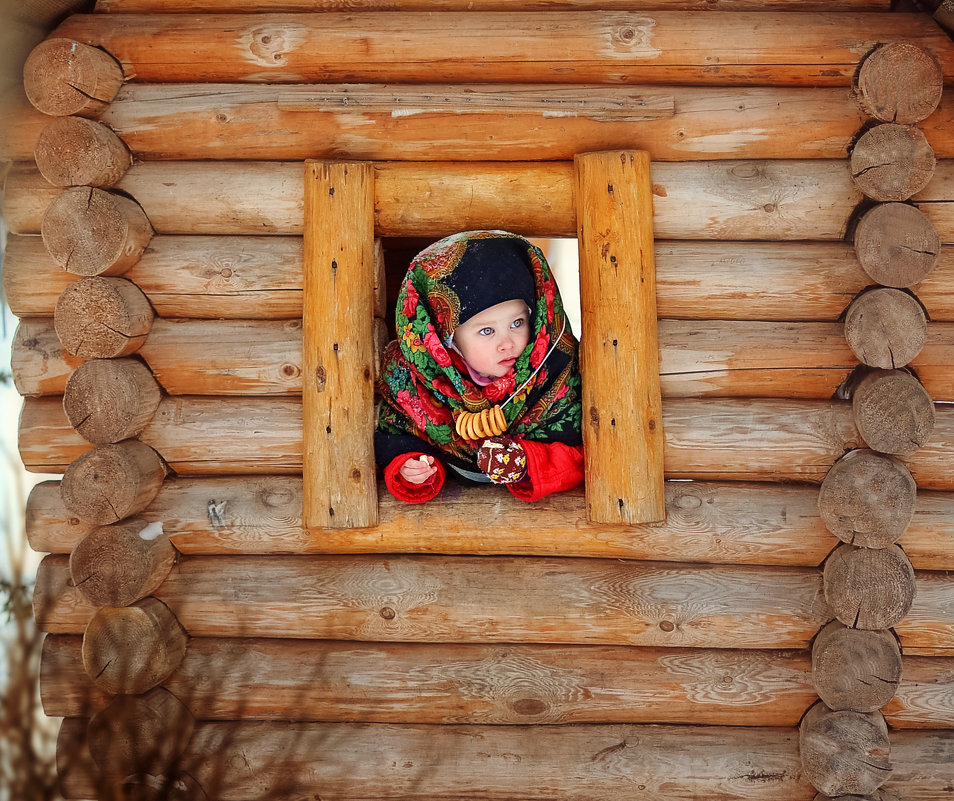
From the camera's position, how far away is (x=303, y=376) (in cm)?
369

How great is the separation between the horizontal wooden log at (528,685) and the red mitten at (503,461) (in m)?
0.82

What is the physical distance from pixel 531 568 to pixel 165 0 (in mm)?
3051

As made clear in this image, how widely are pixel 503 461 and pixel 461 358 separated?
0.55m

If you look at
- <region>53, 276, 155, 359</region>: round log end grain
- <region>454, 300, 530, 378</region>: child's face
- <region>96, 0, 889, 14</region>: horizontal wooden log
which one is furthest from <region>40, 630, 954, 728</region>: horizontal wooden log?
<region>96, 0, 889, 14</region>: horizontal wooden log

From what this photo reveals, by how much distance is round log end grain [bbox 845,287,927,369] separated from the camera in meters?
3.44

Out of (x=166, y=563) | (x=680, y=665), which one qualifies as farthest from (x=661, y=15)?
(x=166, y=563)

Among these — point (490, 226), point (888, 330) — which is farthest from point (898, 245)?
point (490, 226)

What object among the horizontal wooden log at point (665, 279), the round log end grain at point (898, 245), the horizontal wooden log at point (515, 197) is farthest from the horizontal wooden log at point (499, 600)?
the horizontal wooden log at point (515, 197)

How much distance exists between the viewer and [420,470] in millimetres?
3633

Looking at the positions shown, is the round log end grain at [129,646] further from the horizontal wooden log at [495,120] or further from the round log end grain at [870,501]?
the round log end grain at [870,501]

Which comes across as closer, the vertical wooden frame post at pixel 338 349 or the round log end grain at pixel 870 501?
the round log end grain at pixel 870 501

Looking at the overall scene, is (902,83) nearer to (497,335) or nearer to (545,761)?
(497,335)

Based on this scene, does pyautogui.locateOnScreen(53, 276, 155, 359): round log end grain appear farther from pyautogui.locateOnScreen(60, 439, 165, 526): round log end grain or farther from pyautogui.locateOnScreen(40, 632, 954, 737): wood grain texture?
pyautogui.locateOnScreen(40, 632, 954, 737): wood grain texture

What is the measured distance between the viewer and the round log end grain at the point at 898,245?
345 cm
